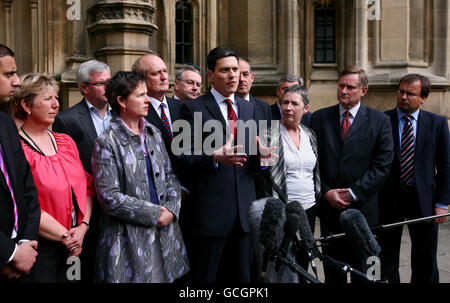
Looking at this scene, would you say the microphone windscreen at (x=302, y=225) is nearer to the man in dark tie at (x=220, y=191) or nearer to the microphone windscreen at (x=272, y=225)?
the microphone windscreen at (x=272, y=225)

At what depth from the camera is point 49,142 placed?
316cm

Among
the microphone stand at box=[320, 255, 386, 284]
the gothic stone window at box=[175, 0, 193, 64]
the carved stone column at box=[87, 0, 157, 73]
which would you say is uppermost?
the gothic stone window at box=[175, 0, 193, 64]

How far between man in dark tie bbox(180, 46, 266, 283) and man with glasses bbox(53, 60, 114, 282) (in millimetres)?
677

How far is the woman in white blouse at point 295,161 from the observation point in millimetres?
3838

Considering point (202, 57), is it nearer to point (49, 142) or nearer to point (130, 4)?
point (130, 4)

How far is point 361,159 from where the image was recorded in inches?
160

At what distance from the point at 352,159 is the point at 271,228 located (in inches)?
78.4

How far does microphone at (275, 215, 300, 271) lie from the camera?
2.24 m

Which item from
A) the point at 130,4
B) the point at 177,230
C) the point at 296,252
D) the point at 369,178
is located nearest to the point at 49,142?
the point at 177,230

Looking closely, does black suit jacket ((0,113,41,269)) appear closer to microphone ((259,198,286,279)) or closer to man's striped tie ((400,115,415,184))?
microphone ((259,198,286,279))

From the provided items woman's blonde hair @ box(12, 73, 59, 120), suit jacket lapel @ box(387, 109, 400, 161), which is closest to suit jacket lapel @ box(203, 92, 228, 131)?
woman's blonde hair @ box(12, 73, 59, 120)

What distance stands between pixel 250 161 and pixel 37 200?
145 centimetres

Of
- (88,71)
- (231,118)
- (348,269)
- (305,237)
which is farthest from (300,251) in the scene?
(88,71)

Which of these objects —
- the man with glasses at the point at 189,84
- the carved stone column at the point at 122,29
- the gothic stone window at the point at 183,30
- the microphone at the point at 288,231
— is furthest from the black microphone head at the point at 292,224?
the gothic stone window at the point at 183,30
